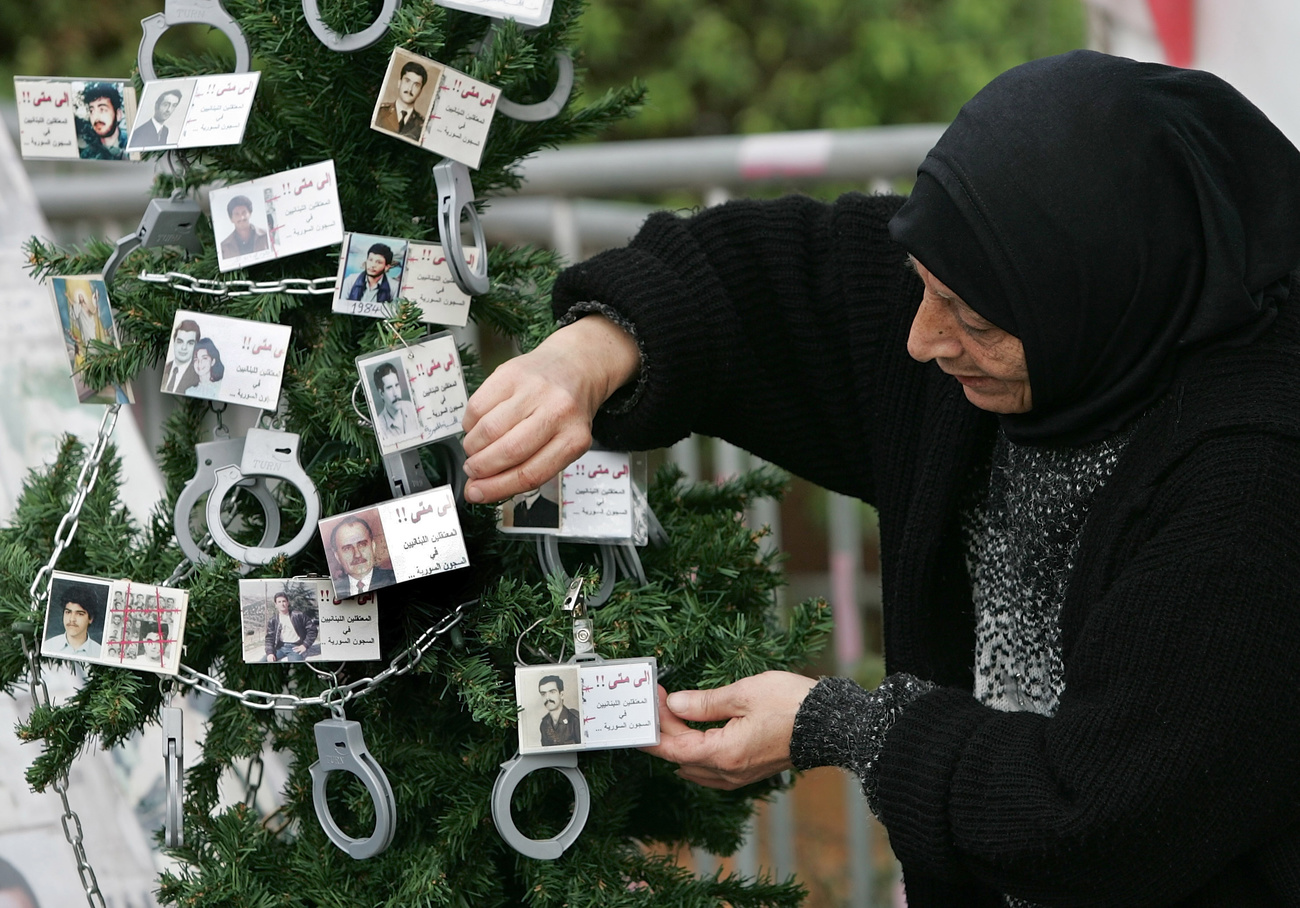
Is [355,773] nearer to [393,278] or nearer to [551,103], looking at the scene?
[393,278]

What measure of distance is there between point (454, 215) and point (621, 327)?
0.21 meters

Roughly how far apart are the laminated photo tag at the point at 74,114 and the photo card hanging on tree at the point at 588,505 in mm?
499

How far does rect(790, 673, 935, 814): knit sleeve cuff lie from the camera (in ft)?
3.70

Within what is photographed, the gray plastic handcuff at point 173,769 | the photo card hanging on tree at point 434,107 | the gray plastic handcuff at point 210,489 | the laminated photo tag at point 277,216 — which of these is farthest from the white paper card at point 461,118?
the gray plastic handcuff at point 173,769

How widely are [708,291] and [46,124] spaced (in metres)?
0.66

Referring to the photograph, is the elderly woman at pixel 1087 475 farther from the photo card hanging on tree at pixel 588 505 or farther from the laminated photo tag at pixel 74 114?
the laminated photo tag at pixel 74 114

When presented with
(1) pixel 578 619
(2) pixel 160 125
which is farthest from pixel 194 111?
(1) pixel 578 619

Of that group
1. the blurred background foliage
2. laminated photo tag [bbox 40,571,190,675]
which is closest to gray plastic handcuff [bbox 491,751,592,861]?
laminated photo tag [bbox 40,571,190,675]

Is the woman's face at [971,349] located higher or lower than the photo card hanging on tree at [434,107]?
lower

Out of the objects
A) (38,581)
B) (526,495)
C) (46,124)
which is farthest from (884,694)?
(46,124)

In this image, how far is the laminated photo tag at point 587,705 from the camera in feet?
3.73

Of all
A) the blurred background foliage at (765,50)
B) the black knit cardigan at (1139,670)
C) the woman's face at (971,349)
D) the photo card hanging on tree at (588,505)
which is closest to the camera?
the black knit cardigan at (1139,670)

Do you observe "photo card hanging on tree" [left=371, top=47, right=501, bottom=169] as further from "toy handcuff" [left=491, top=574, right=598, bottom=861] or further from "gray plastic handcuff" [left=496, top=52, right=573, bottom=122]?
"toy handcuff" [left=491, top=574, right=598, bottom=861]

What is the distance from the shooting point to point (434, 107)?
45.4 inches
